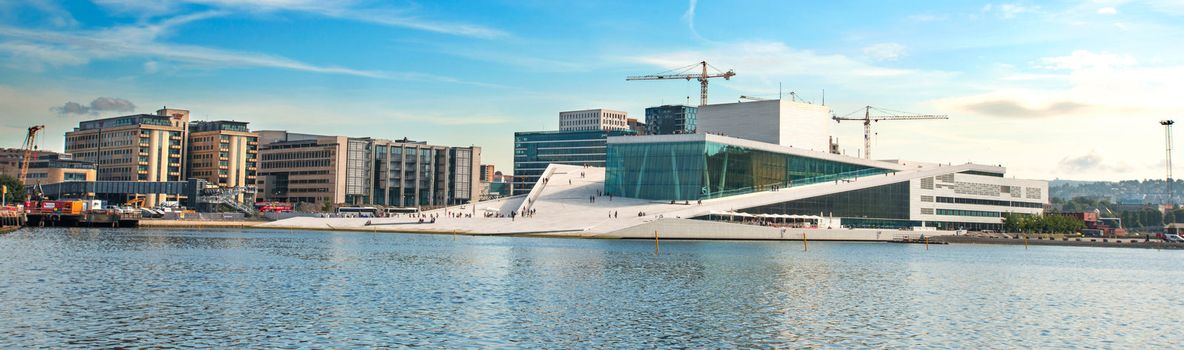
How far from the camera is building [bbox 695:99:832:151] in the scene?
169 m

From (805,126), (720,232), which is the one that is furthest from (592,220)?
(805,126)

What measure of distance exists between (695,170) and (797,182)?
19488 mm

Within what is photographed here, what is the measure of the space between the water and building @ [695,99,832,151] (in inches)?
3338

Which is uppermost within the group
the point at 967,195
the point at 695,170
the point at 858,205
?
the point at 695,170

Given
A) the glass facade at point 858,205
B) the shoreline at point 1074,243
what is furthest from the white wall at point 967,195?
the shoreline at point 1074,243

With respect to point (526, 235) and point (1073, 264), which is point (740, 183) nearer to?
point (526, 235)

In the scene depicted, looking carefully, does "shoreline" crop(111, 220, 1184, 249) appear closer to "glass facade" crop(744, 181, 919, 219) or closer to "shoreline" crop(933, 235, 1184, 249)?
"shoreline" crop(933, 235, 1184, 249)

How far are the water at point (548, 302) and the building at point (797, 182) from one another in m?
62.8

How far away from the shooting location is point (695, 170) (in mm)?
147625

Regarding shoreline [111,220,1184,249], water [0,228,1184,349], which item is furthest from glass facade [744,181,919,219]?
water [0,228,1184,349]

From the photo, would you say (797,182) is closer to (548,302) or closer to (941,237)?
(941,237)

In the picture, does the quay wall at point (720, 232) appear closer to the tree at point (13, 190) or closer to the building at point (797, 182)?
the building at point (797, 182)

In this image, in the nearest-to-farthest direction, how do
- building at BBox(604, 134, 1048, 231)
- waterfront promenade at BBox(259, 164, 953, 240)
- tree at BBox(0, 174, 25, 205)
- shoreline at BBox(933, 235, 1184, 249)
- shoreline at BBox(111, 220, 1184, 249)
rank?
waterfront promenade at BBox(259, 164, 953, 240) → shoreline at BBox(111, 220, 1184, 249) → building at BBox(604, 134, 1048, 231) → shoreline at BBox(933, 235, 1184, 249) → tree at BBox(0, 174, 25, 205)

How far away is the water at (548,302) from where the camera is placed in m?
38.2
